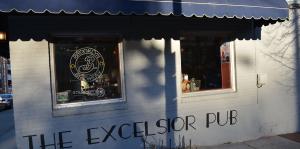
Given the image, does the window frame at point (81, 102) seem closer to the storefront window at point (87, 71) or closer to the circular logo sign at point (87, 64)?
the storefront window at point (87, 71)

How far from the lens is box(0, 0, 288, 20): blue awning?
15.8ft

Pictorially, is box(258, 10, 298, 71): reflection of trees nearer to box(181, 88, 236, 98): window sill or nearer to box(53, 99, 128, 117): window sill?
box(181, 88, 236, 98): window sill

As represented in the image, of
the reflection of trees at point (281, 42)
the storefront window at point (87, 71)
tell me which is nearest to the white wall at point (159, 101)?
the reflection of trees at point (281, 42)

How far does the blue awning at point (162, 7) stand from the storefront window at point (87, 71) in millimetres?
1562

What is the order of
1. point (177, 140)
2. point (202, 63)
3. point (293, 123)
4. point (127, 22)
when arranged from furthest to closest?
1. point (293, 123)
2. point (202, 63)
3. point (177, 140)
4. point (127, 22)

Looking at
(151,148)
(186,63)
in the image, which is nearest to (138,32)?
(186,63)

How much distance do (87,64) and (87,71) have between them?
14 cm

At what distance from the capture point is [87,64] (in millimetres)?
6664

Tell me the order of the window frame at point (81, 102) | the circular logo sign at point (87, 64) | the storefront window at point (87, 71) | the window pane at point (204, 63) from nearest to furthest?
the window frame at point (81, 102), the storefront window at point (87, 71), the circular logo sign at point (87, 64), the window pane at point (204, 63)

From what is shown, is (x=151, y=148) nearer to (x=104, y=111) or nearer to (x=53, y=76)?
(x=104, y=111)

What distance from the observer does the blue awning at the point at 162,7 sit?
15.8 ft

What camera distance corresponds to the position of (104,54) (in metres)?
6.78

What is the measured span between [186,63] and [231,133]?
1.92 metres

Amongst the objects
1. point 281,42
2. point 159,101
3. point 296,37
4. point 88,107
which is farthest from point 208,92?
point 296,37
